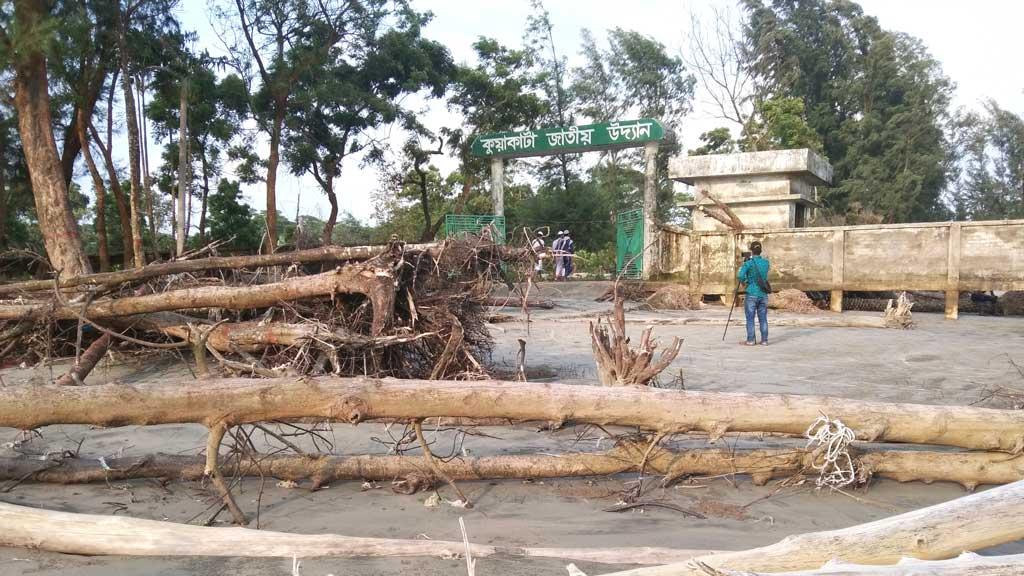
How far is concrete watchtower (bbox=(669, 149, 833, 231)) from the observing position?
61.9 feet

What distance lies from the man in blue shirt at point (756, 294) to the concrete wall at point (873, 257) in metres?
6.45

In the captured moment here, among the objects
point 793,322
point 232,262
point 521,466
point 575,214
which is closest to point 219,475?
point 521,466

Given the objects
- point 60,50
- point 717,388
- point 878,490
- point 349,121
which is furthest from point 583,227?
point 878,490

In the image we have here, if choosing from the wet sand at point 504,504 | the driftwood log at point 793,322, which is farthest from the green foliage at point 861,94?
the wet sand at point 504,504

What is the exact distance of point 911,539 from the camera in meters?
2.61

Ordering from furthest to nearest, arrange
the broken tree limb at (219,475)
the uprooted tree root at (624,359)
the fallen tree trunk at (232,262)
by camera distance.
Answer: the fallen tree trunk at (232,262)
the uprooted tree root at (624,359)
the broken tree limb at (219,475)

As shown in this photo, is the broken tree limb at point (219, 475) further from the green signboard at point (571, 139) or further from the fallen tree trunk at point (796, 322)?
the green signboard at point (571, 139)

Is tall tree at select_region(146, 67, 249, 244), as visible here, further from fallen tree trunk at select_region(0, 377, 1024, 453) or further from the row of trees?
fallen tree trunk at select_region(0, 377, 1024, 453)

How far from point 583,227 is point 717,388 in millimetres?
20963

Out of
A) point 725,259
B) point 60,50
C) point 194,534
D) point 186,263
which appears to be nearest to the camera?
point 194,534

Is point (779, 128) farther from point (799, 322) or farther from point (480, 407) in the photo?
point (480, 407)

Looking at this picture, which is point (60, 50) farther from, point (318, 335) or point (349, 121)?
point (318, 335)

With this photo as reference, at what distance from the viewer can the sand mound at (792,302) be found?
596 inches

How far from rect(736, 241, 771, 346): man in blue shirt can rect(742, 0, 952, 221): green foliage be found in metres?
26.1
